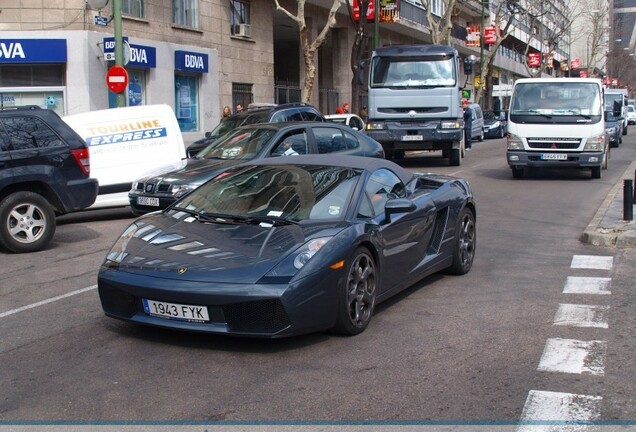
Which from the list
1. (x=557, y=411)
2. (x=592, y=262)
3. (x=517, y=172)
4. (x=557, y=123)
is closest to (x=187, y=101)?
(x=517, y=172)

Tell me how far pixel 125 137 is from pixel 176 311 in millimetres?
8097

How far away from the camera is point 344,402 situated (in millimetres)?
4750

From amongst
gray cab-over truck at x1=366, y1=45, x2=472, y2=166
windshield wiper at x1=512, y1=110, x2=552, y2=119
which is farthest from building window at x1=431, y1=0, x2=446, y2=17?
windshield wiper at x1=512, y1=110, x2=552, y2=119

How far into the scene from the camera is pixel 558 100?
60.4 ft

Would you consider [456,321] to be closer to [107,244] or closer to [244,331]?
[244,331]

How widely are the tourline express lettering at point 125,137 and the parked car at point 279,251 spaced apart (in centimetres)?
625

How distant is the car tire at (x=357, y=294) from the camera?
5881 mm

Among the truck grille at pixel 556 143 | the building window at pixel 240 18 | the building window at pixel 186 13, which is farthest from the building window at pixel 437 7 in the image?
the truck grille at pixel 556 143

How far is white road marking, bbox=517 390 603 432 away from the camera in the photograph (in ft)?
14.5

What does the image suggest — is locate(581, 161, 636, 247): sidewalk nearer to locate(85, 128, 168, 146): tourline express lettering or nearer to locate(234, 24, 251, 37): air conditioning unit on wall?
locate(85, 128, 168, 146): tourline express lettering

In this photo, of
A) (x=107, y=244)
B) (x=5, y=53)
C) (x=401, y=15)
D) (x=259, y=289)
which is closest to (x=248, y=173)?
(x=259, y=289)

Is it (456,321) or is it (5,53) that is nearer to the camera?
(456,321)

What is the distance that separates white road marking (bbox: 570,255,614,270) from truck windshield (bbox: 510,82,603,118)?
931 cm

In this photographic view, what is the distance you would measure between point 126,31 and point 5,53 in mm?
3633
